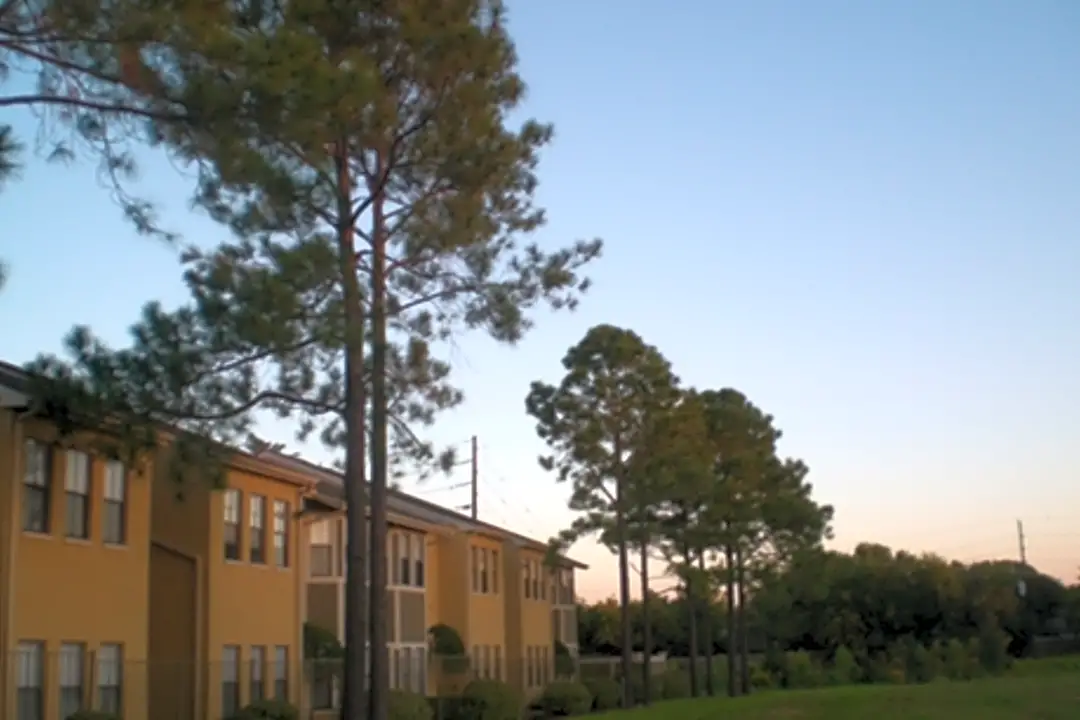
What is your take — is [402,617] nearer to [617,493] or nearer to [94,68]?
[617,493]

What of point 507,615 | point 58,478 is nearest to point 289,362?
point 58,478

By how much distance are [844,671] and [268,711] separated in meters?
44.6

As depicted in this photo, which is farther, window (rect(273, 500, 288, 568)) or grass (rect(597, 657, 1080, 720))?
grass (rect(597, 657, 1080, 720))

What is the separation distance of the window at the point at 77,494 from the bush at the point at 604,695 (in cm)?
3151

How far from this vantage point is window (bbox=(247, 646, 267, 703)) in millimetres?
31594

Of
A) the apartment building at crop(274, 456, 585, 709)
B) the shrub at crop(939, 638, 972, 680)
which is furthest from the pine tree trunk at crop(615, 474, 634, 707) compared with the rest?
the shrub at crop(939, 638, 972, 680)

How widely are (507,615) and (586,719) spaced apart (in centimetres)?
1670

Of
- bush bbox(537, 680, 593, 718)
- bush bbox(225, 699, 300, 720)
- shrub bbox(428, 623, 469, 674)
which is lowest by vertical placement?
bush bbox(537, 680, 593, 718)

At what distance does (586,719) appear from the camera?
1507 inches

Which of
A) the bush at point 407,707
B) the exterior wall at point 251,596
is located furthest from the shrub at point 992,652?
the exterior wall at point 251,596

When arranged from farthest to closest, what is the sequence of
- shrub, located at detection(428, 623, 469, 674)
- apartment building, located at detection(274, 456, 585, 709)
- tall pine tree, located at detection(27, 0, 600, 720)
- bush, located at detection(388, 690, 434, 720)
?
1. shrub, located at detection(428, 623, 469, 674)
2. apartment building, located at detection(274, 456, 585, 709)
3. bush, located at detection(388, 690, 434, 720)
4. tall pine tree, located at detection(27, 0, 600, 720)

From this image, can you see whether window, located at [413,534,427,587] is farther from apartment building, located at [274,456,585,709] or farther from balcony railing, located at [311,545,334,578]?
balcony railing, located at [311,545,334,578]

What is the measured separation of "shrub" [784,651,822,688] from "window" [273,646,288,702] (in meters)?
39.8

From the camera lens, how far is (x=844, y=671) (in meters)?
69.9
